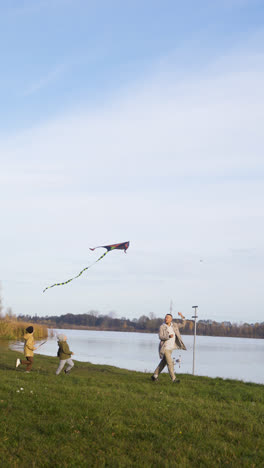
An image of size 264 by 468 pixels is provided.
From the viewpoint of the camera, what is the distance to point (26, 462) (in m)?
6.14

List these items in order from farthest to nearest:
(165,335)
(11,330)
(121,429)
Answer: (11,330), (165,335), (121,429)

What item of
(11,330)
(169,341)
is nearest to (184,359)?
(11,330)

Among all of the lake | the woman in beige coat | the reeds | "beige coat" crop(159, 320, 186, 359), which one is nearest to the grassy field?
the woman in beige coat

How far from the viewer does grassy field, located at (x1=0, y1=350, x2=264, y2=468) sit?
6250mm

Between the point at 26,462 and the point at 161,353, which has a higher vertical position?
the point at 161,353

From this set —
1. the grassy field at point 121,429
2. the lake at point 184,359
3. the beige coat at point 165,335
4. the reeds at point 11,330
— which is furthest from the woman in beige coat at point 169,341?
the reeds at point 11,330

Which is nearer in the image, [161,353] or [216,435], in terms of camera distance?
[216,435]

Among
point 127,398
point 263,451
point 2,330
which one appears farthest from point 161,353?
point 2,330

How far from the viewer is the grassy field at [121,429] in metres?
6.25

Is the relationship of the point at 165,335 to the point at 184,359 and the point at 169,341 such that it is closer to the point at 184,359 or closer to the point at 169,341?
the point at 169,341

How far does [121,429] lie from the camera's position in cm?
745

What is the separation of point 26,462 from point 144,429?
2070 millimetres

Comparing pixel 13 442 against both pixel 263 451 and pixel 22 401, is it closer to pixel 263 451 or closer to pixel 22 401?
pixel 22 401

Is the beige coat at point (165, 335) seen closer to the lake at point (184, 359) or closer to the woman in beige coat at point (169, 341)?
the woman in beige coat at point (169, 341)
